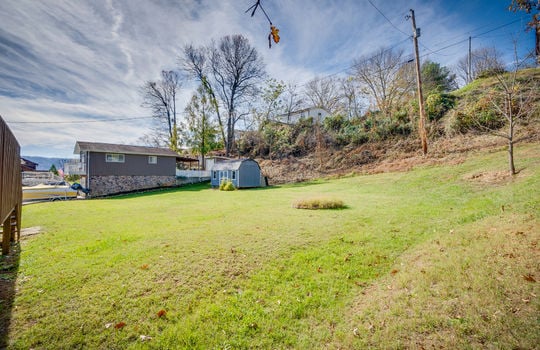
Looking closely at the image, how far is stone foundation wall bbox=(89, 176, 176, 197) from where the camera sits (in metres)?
20.9

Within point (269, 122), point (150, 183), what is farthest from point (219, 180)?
point (269, 122)

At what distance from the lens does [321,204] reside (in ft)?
30.5

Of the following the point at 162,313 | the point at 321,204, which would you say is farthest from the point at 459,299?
the point at 321,204

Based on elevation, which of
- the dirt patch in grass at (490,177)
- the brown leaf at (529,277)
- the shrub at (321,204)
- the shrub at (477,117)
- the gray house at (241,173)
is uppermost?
the shrub at (477,117)

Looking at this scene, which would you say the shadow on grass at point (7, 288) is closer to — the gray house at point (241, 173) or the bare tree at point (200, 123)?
the gray house at point (241, 173)

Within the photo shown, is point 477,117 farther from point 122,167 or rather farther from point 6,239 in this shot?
point 122,167

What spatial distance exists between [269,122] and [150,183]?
16.6 metres

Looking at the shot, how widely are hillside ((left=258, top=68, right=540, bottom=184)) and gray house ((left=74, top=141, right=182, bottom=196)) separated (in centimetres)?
1163

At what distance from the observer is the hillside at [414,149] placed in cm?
1541

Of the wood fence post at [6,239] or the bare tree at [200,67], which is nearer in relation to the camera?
the wood fence post at [6,239]

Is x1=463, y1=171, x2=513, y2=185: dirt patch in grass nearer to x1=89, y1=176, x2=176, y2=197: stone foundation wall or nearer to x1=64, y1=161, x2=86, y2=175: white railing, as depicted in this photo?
x1=89, y1=176, x2=176, y2=197: stone foundation wall

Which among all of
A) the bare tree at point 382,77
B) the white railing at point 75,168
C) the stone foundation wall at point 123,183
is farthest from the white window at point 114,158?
the bare tree at point 382,77

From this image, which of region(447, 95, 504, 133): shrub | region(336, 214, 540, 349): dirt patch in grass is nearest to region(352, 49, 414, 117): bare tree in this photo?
region(447, 95, 504, 133): shrub

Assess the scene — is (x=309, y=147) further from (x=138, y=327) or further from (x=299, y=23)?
(x=138, y=327)
